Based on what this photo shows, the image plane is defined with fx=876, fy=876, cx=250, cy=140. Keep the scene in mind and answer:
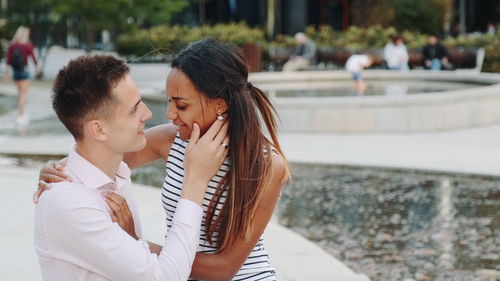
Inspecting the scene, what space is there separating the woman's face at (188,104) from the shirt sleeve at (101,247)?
0.48 meters

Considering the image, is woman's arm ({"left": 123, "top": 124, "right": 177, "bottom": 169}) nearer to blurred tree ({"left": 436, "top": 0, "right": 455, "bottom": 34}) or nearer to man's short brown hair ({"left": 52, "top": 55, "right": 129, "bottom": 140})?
man's short brown hair ({"left": 52, "top": 55, "right": 129, "bottom": 140})

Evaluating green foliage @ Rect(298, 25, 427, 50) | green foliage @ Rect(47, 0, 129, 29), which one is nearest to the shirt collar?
green foliage @ Rect(47, 0, 129, 29)

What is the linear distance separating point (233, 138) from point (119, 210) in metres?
0.47

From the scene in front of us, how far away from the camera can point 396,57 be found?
2723cm

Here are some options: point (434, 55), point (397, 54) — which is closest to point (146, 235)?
point (397, 54)

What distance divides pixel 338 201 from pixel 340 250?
2182mm

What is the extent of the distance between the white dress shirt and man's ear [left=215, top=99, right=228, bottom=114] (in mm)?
375

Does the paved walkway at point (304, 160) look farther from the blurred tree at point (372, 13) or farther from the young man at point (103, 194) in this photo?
the blurred tree at point (372, 13)

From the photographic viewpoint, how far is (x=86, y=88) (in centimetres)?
266

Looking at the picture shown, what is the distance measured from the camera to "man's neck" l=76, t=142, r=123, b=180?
110 inches

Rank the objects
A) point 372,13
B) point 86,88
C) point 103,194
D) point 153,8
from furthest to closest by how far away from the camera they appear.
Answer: point 372,13
point 153,8
point 103,194
point 86,88

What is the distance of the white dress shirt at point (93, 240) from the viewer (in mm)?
2561

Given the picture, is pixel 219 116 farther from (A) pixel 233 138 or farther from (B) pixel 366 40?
(B) pixel 366 40

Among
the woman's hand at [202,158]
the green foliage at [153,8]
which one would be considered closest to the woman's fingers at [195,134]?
the woman's hand at [202,158]
